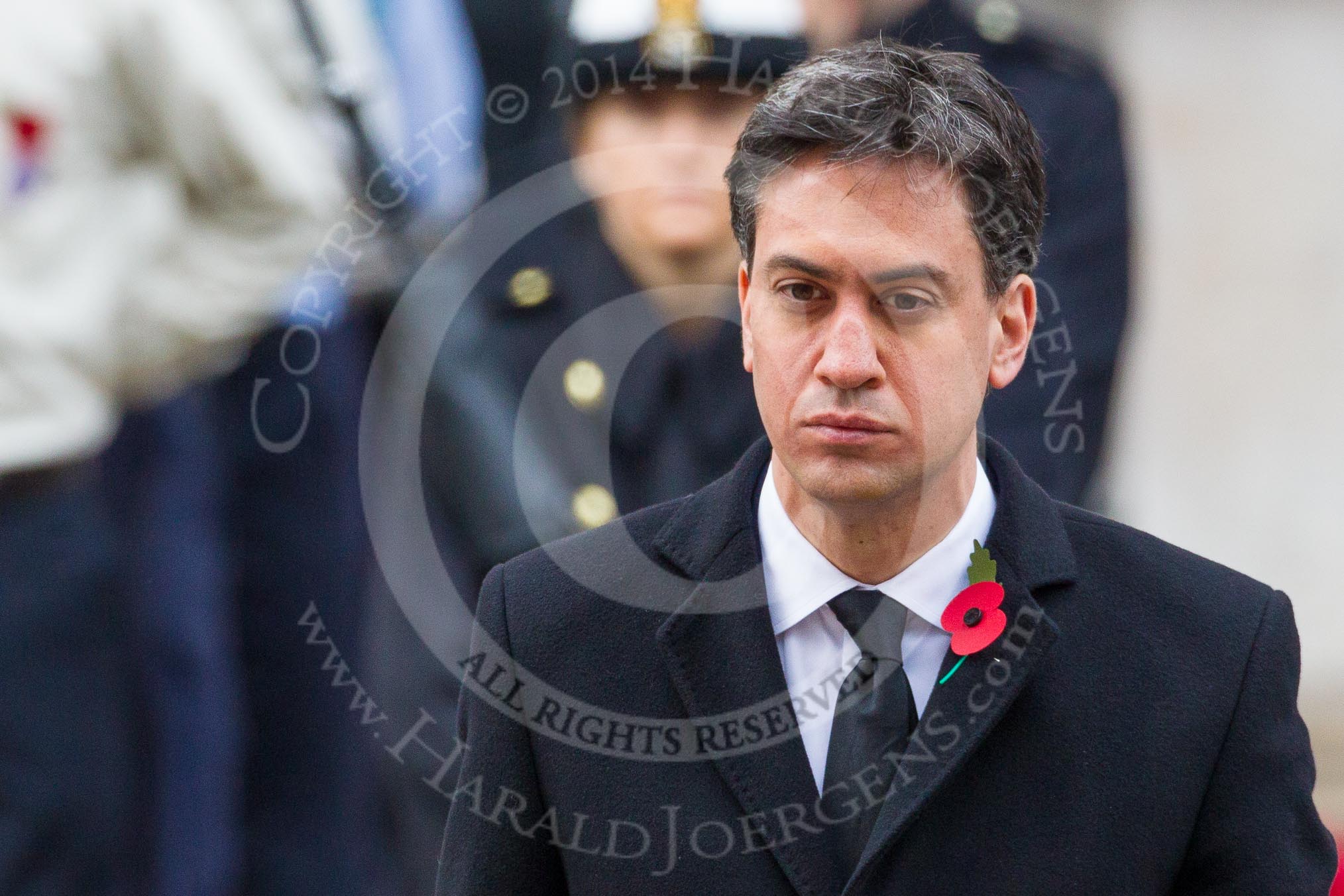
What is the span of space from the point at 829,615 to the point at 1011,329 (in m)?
0.44

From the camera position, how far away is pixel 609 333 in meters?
3.50

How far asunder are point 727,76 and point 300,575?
54.0 inches

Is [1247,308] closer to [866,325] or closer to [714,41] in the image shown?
[714,41]

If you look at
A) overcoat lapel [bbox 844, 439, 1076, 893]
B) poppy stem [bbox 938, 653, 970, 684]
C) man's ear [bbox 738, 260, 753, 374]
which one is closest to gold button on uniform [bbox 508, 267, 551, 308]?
man's ear [bbox 738, 260, 753, 374]

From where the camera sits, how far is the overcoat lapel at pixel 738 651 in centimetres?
208

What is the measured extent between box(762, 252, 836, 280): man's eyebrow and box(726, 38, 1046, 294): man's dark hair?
11 centimetres

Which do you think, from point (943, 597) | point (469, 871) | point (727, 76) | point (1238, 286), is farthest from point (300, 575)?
point (1238, 286)

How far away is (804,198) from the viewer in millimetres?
2139

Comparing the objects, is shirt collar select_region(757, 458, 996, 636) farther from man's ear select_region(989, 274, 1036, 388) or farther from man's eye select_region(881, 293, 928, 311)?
man's eye select_region(881, 293, 928, 311)

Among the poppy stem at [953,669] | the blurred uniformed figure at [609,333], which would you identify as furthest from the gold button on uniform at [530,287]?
the poppy stem at [953,669]

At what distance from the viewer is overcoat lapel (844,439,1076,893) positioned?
6.72 feet

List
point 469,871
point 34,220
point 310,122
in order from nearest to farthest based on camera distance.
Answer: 1. point 469,871
2. point 34,220
3. point 310,122

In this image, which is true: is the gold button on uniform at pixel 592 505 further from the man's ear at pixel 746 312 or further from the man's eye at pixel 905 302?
the man's eye at pixel 905 302

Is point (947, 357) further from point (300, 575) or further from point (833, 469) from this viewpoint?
point (300, 575)
